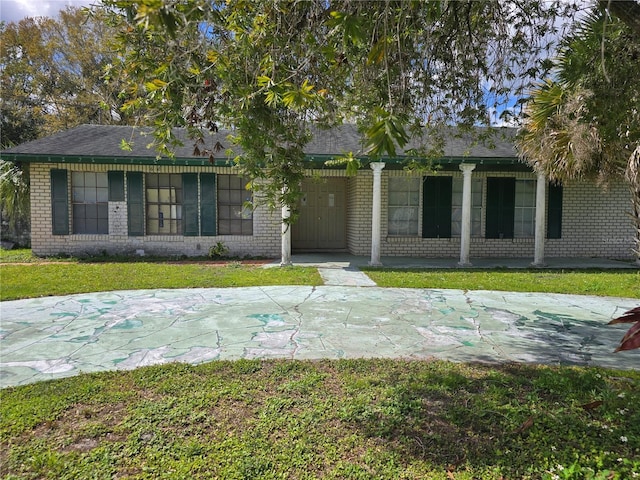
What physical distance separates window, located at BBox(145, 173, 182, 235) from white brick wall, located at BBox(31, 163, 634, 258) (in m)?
0.25

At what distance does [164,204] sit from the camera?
12609 mm

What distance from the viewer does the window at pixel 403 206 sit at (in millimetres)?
13203

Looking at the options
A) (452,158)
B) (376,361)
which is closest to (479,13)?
(376,361)

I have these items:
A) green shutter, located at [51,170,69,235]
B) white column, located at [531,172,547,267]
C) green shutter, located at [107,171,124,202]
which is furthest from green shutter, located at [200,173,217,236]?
white column, located at [531,172,547,267]

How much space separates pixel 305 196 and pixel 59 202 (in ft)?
22.2

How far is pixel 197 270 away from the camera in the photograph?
10.2 metres

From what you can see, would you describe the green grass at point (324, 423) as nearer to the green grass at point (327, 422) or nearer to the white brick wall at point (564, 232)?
the green grass at point (327, 422)

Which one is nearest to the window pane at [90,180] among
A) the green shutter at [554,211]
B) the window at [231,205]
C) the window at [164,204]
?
the window at [164,204]

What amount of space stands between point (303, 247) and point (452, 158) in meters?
5.84

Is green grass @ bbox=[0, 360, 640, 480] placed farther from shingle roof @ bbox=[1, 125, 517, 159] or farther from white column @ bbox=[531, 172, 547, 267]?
white column @ bbox=[531, 172, 547, 267]

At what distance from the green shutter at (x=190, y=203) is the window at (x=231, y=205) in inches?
26.8

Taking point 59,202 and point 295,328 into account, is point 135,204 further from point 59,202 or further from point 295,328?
point 295,328

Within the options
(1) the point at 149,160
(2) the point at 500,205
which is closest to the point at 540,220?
(2) the point at 500,205

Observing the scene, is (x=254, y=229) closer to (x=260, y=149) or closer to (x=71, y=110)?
(x=260, y=149)
